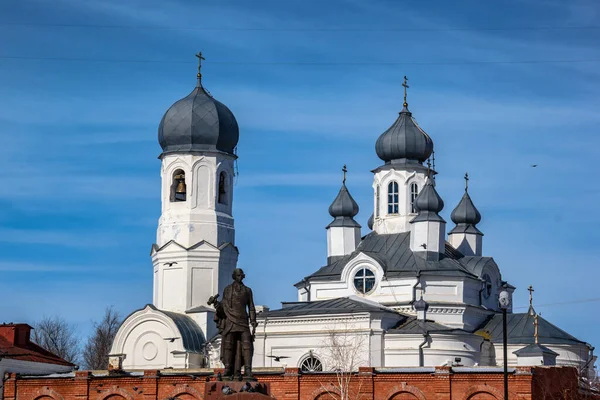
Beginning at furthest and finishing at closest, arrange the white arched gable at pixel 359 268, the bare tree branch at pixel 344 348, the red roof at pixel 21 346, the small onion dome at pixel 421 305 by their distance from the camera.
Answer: the white arched gable at pixel 359 268, the small onion dome at pixel 421 305, the bare tree branch at pixel 344 348, the red roof at pixel 21 346

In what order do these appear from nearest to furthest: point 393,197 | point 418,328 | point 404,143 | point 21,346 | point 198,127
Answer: point 21,346 → point 418,328 → point 198,127 → point 404,143 → point 393,197

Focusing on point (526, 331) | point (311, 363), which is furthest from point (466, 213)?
point (311, 363)

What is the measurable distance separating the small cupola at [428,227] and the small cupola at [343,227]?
3.63m

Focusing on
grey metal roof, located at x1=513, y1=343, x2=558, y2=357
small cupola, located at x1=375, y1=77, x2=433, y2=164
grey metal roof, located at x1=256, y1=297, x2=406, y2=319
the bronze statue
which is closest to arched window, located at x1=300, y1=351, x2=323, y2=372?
grey metal roof, located at x1=256, y1=297, x2=406, y2=319

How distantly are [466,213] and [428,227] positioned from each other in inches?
261

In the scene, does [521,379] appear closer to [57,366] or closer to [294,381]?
[294,381]

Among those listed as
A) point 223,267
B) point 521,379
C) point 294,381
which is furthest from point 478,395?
point 223,267

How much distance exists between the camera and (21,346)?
51.4 metres

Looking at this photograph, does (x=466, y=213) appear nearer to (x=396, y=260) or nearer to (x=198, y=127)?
(x=396, y=260)

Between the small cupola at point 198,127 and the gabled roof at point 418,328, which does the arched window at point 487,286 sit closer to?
the gabled roof at point 418,328

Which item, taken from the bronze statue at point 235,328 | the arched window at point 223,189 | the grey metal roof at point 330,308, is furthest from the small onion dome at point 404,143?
the bronze statue at point 235,328

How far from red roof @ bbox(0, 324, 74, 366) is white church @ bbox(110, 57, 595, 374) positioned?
13.6ft

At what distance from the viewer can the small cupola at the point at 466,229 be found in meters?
65.5

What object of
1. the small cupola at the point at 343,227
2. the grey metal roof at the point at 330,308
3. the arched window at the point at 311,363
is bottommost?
the arched window at the point at 311,363
